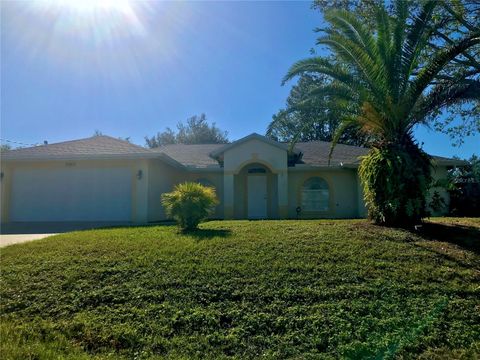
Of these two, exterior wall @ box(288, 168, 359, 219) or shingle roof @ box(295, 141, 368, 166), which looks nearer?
exterior wall @ box(288, 168, 359, 219)

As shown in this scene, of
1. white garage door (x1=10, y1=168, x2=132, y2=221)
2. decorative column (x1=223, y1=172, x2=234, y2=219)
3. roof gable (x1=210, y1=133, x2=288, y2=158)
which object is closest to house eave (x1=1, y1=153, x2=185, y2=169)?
white garage door (x1=10, y1=168, x2=132, y2=221)

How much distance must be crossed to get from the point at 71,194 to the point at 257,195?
8.81 meters

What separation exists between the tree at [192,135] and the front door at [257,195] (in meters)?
26.2

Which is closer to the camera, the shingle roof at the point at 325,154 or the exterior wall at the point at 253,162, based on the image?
the exterior wall at the point at 253,162

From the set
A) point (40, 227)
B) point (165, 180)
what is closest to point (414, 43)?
point (165, 180)

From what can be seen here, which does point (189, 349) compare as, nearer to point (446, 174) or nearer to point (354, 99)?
A: point (354, 99)

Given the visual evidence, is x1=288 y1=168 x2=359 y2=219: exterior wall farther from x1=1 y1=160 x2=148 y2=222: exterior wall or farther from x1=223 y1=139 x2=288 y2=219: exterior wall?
x1=1 y1=160 x2=148 y2=222: exterior wall

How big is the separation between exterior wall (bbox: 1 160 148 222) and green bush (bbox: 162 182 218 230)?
5435 mm

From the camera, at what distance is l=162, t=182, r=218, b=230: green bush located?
927 cm

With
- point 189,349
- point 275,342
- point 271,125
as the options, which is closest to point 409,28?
point 271,125

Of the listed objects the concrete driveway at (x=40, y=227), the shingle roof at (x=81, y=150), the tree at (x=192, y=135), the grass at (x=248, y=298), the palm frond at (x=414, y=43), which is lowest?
the grass at (x=248, y=298)

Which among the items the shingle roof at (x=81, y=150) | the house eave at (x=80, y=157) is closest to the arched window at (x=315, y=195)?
the house eave at (x=80, y=157)

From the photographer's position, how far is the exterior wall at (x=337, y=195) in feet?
58.1

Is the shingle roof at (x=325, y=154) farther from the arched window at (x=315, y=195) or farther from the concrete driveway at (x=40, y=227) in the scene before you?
the concrete driveway at (x=40, y=227)
